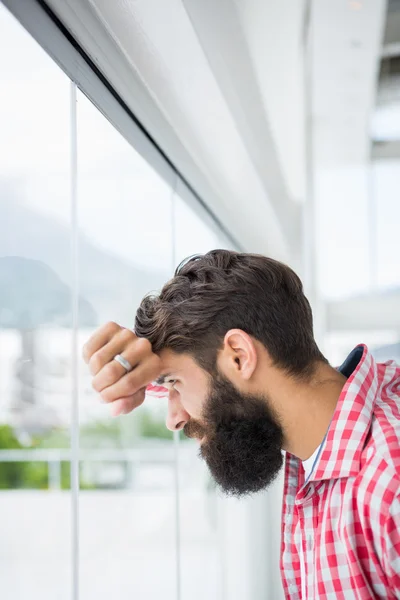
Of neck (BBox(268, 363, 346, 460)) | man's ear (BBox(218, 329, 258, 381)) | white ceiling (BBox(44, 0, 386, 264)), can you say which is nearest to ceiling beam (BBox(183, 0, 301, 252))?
white ceiling (BBox(44, 0, 386, 264))

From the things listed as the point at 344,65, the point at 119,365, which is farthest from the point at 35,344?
the point at 119,365

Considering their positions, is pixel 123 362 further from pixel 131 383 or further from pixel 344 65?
pixel 344 65

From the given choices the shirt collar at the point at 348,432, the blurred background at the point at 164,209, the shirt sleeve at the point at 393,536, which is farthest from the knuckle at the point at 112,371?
the shirt sleeve at the point at 393,536

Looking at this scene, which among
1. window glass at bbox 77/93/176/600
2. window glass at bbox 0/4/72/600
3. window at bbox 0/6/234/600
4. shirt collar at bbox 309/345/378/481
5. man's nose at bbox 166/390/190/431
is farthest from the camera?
window glass at bbox 77/93/176/600

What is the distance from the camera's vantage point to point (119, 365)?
1309 mm

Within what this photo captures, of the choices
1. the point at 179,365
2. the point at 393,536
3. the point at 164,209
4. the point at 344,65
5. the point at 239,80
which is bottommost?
the point at 393,536

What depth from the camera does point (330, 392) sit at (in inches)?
56.7

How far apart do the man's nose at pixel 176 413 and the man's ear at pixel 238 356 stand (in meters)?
0.15

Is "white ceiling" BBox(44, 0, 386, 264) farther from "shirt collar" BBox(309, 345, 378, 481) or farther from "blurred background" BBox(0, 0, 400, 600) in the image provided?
"shirt collar" BBox(309, 345, 378, 481)

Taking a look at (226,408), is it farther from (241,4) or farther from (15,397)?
(15,397)

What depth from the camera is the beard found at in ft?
4.83

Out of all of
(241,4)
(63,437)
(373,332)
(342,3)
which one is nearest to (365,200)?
(373,332)

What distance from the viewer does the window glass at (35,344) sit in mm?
7000

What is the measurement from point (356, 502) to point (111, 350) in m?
0.49
